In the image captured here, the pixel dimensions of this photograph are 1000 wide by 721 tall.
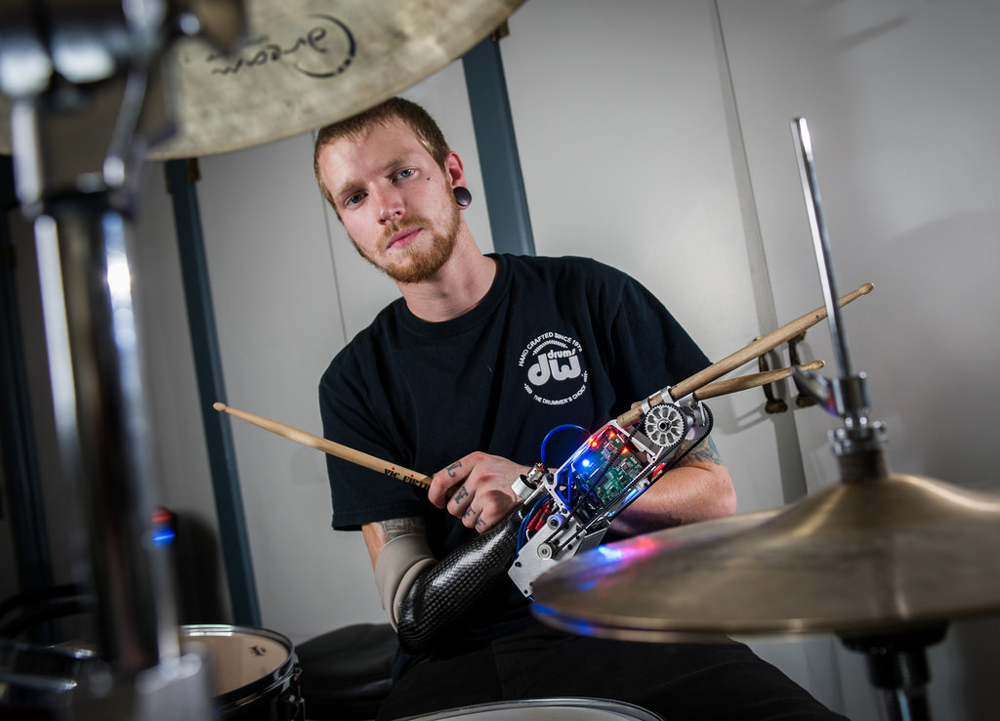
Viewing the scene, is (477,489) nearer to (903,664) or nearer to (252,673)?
(252,673)

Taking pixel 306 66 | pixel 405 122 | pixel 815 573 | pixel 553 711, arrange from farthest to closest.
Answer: pixel 405 122
pixel 553 711
pixel 306 66
pixel 815 573

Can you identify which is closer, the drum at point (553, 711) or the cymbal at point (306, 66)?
the cymbal at point (306, 66)

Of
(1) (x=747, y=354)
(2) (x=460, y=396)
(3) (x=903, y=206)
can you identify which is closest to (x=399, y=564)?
(2) (x=460, y=396)

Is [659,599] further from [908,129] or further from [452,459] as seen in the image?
[908,129]

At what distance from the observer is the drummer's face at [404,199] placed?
1.40m

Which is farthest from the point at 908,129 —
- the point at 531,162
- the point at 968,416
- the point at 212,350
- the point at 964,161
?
the point at 212,350

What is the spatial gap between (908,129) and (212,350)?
1509 millimetres

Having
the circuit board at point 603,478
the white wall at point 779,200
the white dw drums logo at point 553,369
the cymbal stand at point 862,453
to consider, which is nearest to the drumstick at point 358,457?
the white wall at point 779,200

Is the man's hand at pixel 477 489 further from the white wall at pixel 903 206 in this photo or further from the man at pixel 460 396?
the white wall at pixel 903 206

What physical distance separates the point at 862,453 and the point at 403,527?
3.25 ft

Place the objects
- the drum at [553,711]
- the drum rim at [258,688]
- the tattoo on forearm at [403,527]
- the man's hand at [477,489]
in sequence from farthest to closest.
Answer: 1. the tattoo on forearm at [403,527]
2. the man's hand at [477,489]
3. the drum rim at [258,688]
4. the drum at [553,711]

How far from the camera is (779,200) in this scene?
1.25 m

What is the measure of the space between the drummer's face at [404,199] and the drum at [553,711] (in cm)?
83

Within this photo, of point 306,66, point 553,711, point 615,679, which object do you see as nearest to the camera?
point 306,66
